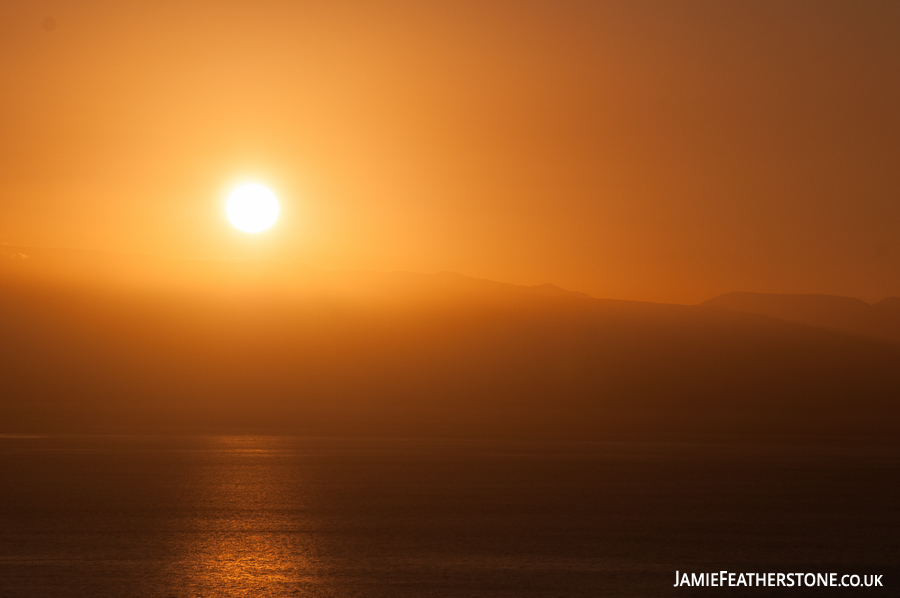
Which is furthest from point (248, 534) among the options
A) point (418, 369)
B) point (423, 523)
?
point (418, 369)

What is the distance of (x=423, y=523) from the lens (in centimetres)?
1748

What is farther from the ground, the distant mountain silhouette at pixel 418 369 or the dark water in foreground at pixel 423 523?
the distant mountain silhouette at pixel 418 369

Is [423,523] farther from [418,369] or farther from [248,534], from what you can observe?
[418,369]

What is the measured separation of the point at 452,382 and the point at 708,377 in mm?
24663

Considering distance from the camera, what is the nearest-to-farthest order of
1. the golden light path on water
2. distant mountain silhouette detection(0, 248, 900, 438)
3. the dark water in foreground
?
the golden light path on water, the dark water in foreground, distant mountain silhouette detection(0, 248, 900, 438)

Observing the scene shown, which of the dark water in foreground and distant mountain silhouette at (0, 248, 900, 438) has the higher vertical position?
distant mountain silhouette at (0, 248, 900, 438)

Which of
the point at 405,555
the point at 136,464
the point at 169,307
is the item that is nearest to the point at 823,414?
the point at 136,464

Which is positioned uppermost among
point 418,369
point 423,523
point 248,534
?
point 418,369

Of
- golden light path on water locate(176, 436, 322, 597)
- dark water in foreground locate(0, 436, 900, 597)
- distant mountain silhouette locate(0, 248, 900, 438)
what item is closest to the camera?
golden light path on water locate(176, 436, 322, 597)

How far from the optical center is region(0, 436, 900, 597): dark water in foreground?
42.5 ft

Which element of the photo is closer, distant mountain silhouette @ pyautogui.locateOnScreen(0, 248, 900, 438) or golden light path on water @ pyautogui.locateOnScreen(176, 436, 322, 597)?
golden light path on water @ pyautogui.locateOnScreen(176, 436, 322, 597)

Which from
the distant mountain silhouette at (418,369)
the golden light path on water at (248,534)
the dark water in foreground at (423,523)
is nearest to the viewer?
the golden light path on water at (248,534)

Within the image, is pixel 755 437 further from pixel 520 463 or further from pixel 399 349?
pixel 399 349

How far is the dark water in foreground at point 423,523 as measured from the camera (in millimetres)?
12969
